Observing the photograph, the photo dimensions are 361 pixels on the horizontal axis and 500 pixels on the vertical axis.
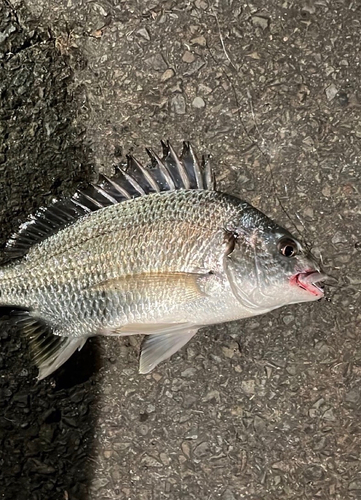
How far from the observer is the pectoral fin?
224cm

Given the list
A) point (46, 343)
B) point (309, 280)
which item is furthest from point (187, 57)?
point (46, 343)

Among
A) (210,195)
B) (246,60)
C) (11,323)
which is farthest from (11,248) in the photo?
(246,60)

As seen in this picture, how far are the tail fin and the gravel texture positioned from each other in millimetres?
172

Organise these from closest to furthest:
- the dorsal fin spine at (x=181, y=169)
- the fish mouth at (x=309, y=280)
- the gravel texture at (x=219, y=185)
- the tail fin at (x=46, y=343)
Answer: the fish mouth at (x=309, y=280) → the dorsal fin spine at (x=181, y=169) → the tail fin at (x=46, y=343) → the gravel texture at (x=219, y=185)

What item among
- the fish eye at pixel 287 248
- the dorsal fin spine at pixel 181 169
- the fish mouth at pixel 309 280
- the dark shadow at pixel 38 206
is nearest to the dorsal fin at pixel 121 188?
the dorsal fin spine at pixel 181 169

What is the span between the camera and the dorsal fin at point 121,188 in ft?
7.36

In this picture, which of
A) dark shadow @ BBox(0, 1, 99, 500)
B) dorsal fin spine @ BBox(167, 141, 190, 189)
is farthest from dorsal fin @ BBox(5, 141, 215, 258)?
dark shadow @ BBox(0, 1, 99, 500)

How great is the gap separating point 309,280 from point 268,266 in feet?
0.46

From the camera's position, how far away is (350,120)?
8.29 ft

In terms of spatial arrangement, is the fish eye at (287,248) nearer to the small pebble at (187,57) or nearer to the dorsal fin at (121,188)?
the dorsal fin at (121,188)

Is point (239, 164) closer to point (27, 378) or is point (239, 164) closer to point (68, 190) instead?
point (68, 190)

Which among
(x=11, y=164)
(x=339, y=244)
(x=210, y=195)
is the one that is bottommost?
(x=339, y=244)

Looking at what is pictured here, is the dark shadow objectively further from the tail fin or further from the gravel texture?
the tail fin

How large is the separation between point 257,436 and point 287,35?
1587 millimetres
